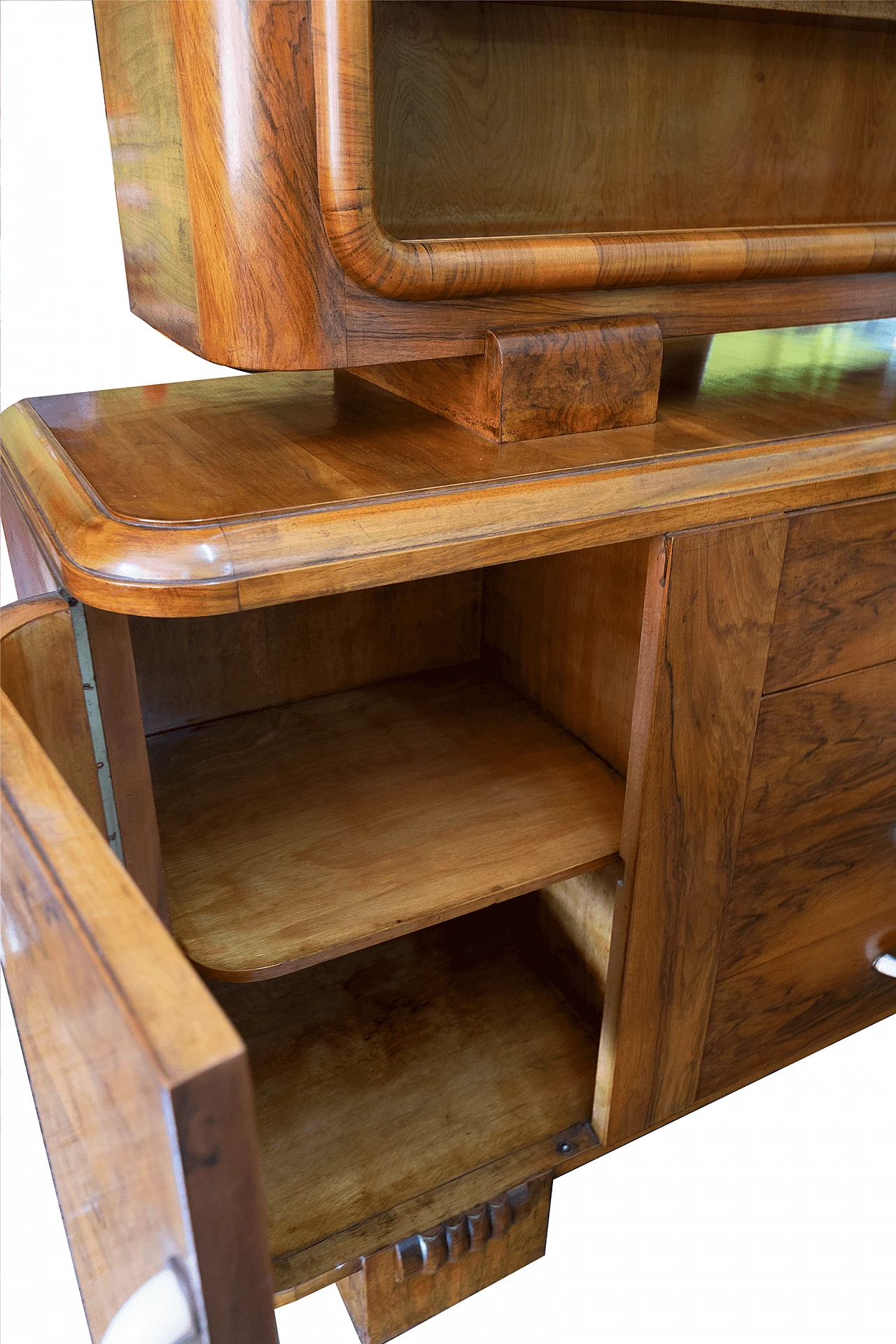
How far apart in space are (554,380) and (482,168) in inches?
6.7

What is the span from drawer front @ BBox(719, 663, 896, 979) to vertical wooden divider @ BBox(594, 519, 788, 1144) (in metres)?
0.03

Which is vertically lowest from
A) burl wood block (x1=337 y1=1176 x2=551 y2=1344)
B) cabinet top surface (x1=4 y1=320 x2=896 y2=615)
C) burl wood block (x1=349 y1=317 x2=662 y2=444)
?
burl wood block (x1=337 y1=1176 x2=551 y2=1344)

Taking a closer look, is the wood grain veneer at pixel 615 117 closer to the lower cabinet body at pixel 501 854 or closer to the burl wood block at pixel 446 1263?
the lower cabinet body at pixel 501 854

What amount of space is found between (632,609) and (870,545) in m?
0.22

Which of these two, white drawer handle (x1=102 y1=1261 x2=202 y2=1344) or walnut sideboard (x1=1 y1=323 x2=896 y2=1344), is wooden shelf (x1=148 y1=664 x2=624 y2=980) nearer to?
walnut sideboard (x1=1 y1=323 x2=896 y2=1344)

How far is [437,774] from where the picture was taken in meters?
1.08

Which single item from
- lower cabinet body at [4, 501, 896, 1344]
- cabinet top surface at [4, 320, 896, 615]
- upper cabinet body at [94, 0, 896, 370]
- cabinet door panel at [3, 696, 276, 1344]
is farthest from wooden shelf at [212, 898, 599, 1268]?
upper cabinet body at [94, 0, 896, 370]

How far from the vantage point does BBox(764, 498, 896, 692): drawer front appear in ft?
3.05

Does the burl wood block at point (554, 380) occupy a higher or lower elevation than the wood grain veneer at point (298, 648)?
higher

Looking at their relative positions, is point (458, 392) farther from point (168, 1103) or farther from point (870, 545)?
point (168, 1103)

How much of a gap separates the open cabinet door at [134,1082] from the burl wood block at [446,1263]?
0.43 m

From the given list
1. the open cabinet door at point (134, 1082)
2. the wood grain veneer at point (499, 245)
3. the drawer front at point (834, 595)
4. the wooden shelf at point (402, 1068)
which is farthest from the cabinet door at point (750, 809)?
the open cabinet door at point (134, 1082)

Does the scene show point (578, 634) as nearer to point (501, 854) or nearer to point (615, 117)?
point (501, 854)

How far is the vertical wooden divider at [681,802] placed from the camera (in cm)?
88
